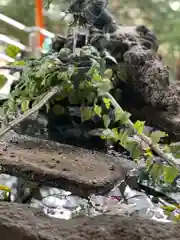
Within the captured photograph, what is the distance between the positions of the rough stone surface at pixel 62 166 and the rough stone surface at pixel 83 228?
0.11 metres

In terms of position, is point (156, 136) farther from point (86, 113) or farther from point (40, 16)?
point (40, 16)

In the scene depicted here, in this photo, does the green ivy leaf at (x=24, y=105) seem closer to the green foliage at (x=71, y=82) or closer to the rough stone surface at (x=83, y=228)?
the green foliage at (x=71, y=82)

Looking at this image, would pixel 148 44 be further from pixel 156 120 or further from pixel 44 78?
pixel 44 78

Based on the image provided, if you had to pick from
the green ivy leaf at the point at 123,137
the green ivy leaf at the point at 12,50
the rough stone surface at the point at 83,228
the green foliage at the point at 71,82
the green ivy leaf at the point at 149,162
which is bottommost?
the rough stone surface at the point at 83,228

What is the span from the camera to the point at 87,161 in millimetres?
723

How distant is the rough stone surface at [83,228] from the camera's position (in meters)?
0.48

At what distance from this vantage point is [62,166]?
0.68 metres

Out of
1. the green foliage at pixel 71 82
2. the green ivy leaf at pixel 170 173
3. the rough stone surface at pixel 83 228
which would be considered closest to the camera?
the rough stone surface at pixel 83 228

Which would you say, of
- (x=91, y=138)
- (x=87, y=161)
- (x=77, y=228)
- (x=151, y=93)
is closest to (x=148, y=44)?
(x=151, y=93)

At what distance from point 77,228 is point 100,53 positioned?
494 millimetres

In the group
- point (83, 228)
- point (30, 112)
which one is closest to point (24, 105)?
point (30, 112)

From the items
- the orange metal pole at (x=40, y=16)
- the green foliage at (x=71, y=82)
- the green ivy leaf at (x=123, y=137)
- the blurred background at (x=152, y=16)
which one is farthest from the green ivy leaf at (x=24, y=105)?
the orange metal pole at (x=40, y=16)

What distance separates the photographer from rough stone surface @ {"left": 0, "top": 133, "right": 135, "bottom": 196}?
0.63m

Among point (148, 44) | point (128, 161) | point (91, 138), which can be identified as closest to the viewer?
point (128, 161)
